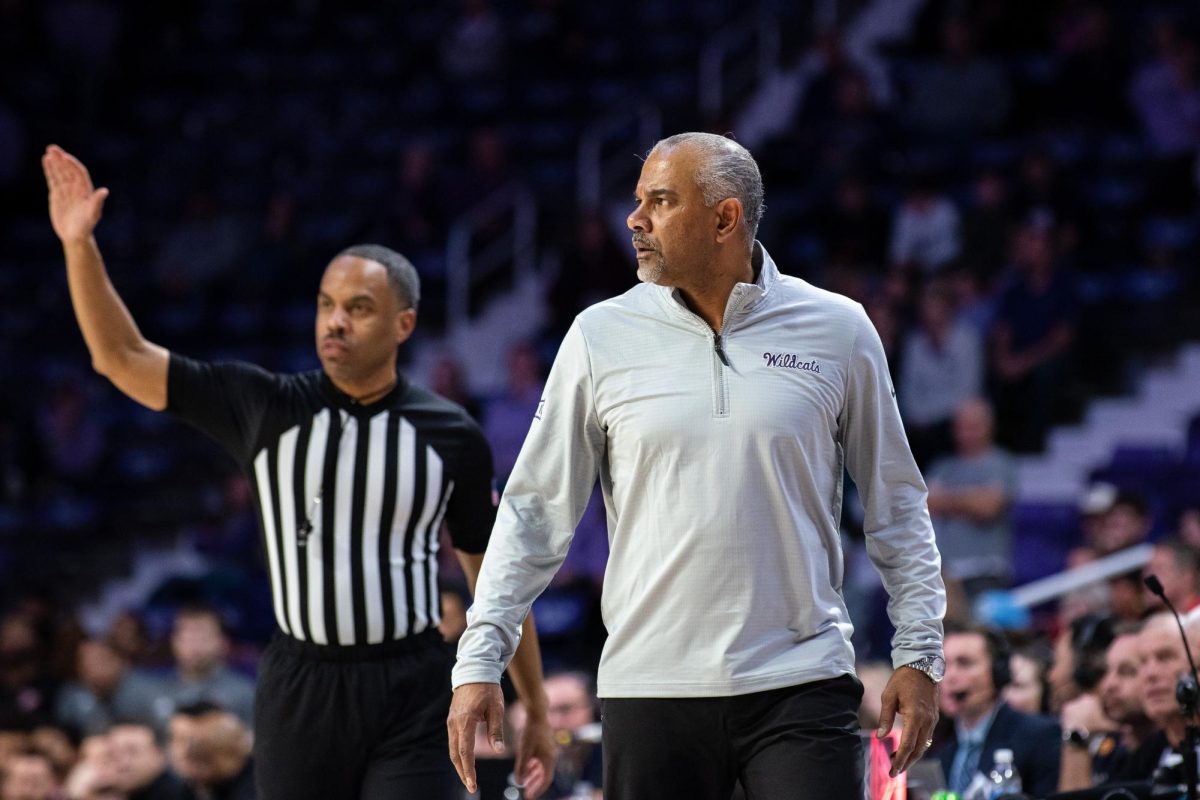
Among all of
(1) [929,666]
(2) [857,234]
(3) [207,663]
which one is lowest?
(1) [929,666]

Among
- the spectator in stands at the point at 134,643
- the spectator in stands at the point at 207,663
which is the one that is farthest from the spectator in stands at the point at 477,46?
the spectator in stands at the point at 207,663

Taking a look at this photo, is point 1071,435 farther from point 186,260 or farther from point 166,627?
point 186,260

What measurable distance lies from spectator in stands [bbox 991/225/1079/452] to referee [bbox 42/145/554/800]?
596 centimetres

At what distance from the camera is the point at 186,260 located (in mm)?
13945

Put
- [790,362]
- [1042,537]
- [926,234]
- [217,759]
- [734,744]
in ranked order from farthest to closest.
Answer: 1. [926,234]
2. [1042,537]
3. [217,759]
4. [790,362]
5. [734,744]

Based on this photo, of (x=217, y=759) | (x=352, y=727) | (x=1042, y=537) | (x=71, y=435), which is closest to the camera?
(x=352, y=727)

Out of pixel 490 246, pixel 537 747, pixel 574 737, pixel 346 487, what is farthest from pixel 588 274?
pixel 537 747

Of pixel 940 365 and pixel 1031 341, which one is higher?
pixel 1031 341

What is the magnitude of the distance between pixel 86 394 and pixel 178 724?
546cm

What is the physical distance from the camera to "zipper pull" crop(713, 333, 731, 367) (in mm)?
3521

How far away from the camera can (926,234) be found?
36.7 feet

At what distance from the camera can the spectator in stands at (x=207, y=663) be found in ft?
29.6

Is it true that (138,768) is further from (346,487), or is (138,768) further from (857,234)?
(857,234)

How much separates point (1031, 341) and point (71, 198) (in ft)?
22.1
